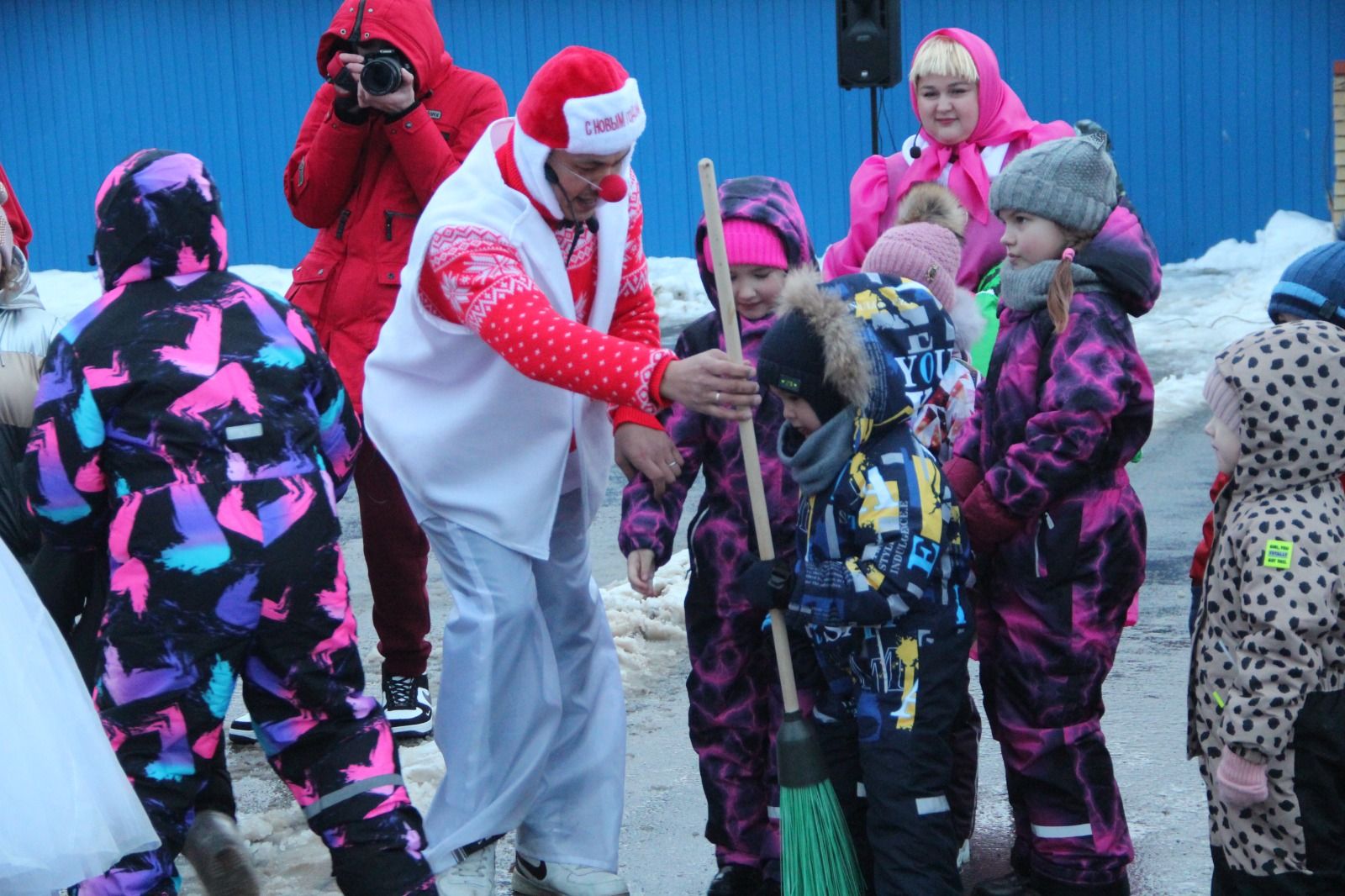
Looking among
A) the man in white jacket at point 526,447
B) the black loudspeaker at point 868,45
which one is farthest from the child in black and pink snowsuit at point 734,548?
the black loudspeaker at point 868,45

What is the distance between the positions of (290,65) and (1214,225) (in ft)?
31.4

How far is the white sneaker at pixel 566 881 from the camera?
3510mm

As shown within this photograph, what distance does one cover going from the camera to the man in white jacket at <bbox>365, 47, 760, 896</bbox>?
3180 mm

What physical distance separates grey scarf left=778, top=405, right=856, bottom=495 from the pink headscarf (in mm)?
1679

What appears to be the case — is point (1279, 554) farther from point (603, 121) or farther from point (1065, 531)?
point (603, 121)

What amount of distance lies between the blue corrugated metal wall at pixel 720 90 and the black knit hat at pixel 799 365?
12.1m

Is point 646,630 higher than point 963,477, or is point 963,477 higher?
point 963,477

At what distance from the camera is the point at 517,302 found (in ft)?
→ 10.2

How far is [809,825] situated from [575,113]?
59.1 inches

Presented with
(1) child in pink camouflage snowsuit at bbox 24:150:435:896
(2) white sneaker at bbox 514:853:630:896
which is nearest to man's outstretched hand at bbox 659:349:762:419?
(1) child in pink camouflage snowsuit at bbox 24:150:435:896

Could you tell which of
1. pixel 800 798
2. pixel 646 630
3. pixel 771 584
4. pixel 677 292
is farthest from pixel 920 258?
pixel 677 292

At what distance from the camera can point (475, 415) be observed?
337 centimetres

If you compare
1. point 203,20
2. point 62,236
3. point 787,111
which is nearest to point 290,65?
point 203,20

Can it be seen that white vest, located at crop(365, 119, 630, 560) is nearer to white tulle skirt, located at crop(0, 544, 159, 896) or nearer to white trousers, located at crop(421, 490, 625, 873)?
white trousers, located at crop(421, 490, 625, 873)
